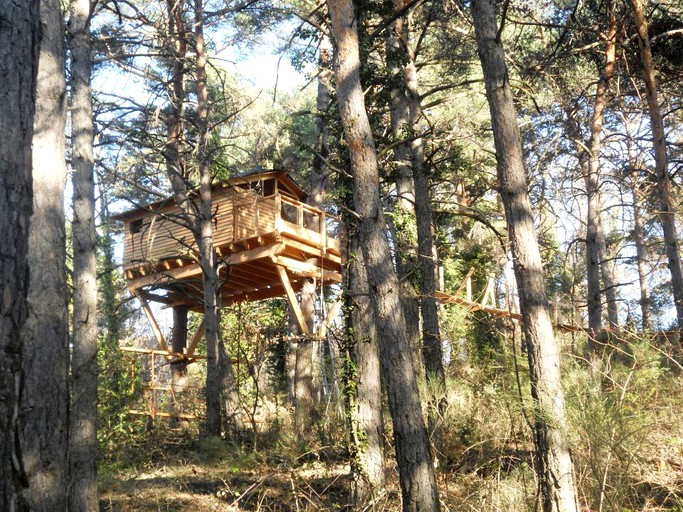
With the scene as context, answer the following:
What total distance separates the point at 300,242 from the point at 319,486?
9231mm

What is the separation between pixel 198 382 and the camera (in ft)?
86.1

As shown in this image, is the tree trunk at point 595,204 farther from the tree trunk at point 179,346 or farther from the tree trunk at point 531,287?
the tree trunk at point 179,346

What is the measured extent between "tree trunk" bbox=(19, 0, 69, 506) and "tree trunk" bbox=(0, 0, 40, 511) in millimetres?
2107

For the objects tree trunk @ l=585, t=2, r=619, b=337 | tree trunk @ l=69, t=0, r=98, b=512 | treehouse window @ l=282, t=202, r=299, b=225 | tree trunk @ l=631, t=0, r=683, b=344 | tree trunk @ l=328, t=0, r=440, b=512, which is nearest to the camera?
tree trunk @ l=328, t=0, r=440, b=512

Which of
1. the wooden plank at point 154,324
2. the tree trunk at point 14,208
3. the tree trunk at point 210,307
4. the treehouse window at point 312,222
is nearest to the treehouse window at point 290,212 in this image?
the treehouse window at point 312,222

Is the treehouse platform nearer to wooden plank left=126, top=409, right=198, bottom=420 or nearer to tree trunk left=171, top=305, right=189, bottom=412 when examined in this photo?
tree trunk left=171, top=305, right=189, bottom=412

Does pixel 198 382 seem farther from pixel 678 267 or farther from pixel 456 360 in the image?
pixel 678 267

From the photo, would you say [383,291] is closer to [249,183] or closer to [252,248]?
[249,183]

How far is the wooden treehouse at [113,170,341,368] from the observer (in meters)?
17.7

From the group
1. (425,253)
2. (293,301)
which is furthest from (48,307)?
(293,301)

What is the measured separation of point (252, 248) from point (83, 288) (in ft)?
30.5

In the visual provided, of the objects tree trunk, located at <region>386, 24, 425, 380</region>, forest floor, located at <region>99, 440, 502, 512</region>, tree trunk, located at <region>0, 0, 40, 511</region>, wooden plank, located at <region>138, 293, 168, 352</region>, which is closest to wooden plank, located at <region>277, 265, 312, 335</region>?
wooden plank, located at <region>138, 293, 168, 352</region>

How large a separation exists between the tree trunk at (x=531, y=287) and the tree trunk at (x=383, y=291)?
1202 millimetres

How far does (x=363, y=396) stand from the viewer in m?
9.38
